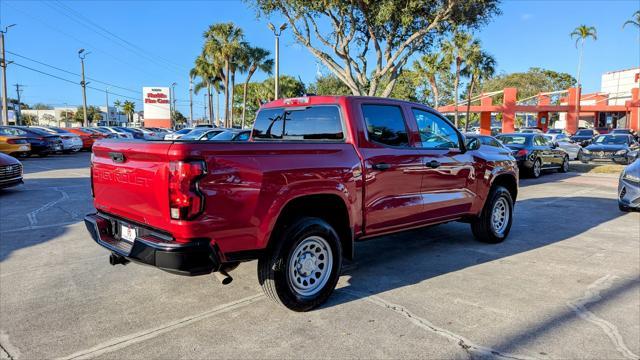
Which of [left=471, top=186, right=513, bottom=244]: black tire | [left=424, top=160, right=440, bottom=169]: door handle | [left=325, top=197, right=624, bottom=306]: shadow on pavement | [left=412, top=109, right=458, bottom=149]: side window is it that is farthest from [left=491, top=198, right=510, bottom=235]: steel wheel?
[left=424, top=160, right=440, bottom=169]: door handle

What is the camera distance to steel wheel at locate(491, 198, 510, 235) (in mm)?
6223

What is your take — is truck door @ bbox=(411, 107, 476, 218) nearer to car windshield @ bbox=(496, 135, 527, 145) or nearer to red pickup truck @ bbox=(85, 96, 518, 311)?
red pickup truck @ bbox=(85, 96, 518, 311)

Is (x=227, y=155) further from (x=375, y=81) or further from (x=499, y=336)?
(x=375, y=81)

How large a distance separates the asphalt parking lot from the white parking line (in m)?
0.02

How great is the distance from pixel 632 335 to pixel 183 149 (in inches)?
146

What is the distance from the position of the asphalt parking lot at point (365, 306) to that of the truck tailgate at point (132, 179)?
3.03ft

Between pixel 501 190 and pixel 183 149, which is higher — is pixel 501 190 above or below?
below

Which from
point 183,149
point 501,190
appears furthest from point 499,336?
point 501,190

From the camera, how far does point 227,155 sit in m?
3.17

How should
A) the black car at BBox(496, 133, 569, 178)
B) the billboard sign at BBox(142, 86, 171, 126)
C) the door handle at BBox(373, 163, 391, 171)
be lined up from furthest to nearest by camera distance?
the billboard sign at BBox(142, 86, 171, 126) < the black car at BBox(496, 133, 569, 178) < the door handle at BBox(373, 163, 391, 171)

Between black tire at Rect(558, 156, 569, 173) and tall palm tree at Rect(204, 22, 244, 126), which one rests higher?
tall palm tree at Rect(204, 22, 244, 126)

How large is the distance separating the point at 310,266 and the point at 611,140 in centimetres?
2210

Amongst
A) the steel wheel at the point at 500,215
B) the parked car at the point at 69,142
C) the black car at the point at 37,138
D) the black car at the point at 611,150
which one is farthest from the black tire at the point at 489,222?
the parked car at the point at 69,142

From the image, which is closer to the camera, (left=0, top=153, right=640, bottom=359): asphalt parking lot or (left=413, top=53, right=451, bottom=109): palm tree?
(left=0, top=153, right=640, bottom=359): asphalt parking lot
